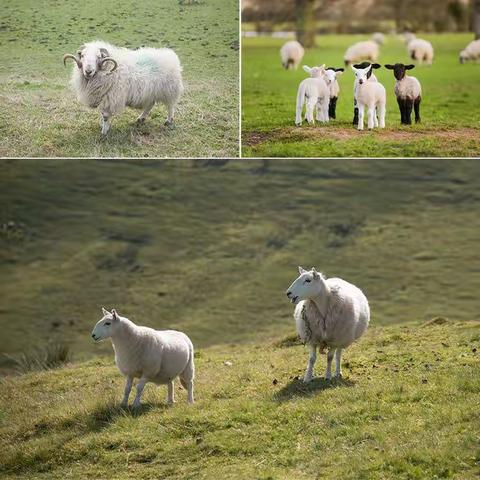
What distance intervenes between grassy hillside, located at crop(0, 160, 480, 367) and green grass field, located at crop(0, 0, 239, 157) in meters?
3.62

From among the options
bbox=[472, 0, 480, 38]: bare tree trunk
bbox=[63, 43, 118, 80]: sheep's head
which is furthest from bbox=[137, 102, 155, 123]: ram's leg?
bbox=[472, 0, 480, 38]: bare tree trunk

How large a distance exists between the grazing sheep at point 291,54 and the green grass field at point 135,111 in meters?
0.87

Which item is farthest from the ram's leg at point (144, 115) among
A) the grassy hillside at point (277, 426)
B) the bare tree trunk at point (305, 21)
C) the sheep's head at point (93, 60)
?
the grassy hillside at point (277, 426)

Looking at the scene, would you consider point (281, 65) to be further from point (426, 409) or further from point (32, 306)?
point (426, 409)

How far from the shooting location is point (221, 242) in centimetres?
2312

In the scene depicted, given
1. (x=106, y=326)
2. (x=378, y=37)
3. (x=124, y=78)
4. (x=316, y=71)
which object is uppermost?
(x=378, y=37)

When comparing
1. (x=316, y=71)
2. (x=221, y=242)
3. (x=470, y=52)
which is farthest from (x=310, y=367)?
(x=221, y=242)

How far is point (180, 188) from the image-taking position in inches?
1006

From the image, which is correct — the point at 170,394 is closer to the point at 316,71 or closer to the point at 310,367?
the point at 310,367

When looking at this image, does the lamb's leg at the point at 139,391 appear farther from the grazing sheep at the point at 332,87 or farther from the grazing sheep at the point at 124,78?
the grazing sheep at the point at 332,87

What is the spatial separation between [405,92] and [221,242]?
672 centimetres

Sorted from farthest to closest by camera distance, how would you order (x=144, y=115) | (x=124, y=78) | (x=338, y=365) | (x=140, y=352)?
(x=144, y=115), (x=124, y=78), (x=338, y=365), (x=140, y=352)

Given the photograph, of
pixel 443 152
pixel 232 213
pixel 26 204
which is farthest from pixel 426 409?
pixel 26 204

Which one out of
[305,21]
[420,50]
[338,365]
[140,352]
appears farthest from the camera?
[305,21]
